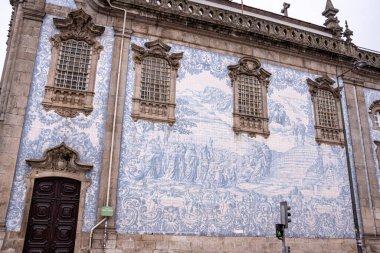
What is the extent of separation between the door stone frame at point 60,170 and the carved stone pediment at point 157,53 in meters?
3.97

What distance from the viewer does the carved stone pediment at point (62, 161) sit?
1036cm

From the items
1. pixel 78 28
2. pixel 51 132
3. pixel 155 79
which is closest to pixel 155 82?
pixel 155 79

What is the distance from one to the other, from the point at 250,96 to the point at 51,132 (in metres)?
7.16

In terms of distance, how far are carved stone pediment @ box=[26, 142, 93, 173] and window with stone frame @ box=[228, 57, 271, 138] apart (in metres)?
5.47

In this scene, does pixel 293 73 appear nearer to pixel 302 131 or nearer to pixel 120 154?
pixel 302 131

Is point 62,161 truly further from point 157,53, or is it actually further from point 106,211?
point 157,53

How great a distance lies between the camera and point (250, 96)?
1366cm

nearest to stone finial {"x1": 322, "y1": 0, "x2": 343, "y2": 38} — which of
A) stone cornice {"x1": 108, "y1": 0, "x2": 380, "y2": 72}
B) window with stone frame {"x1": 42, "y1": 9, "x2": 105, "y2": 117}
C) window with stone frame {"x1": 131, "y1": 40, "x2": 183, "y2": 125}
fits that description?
stone cornice {"x1": 108, "y1": 0, "x2": 380, "y2": 72}

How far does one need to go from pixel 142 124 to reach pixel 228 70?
4064 mm

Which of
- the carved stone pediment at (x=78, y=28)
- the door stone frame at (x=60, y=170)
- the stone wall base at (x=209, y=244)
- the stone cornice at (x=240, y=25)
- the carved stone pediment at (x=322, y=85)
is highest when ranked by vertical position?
the stone cornice at (x=240, y=25)

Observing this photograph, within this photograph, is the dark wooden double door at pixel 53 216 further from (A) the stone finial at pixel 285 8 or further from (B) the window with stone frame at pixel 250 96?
(A) the stone finial at pixel 285 8

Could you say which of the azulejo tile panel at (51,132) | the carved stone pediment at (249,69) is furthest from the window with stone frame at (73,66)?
the carved stone pediment at (249,69)

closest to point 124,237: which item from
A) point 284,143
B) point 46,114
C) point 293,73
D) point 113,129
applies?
point 113,129

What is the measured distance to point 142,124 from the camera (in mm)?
11805
